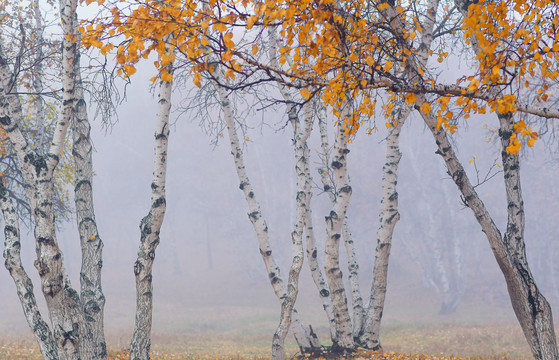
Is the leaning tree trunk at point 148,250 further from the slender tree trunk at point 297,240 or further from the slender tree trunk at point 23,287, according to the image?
the slender tree trunk at point 297,240

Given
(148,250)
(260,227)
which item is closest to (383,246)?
(260,227)

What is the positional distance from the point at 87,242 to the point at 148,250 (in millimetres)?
1463

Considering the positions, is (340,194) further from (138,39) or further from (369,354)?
(138,39)

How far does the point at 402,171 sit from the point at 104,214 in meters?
32.3

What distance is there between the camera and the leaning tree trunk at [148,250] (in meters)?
6.29

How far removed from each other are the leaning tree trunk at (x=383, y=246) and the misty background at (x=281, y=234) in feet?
41.5

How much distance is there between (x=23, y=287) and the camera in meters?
6.33

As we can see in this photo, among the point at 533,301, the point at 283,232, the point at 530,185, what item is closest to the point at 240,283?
the point at 283,232

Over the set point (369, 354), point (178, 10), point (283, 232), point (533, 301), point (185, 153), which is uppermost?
point (185, 153)

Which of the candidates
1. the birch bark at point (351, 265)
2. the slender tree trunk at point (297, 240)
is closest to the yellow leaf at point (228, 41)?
the slender tree trunk at point (297, 240)

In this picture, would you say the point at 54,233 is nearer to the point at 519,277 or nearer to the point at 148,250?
the point at 148,250

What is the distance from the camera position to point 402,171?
124 ft

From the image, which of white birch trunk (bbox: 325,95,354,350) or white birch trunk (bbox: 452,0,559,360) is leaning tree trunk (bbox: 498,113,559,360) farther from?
white birch trunk (bbox: 325,95,354,350)

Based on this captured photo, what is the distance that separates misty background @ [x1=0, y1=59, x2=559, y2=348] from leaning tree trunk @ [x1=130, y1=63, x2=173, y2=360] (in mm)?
15638
